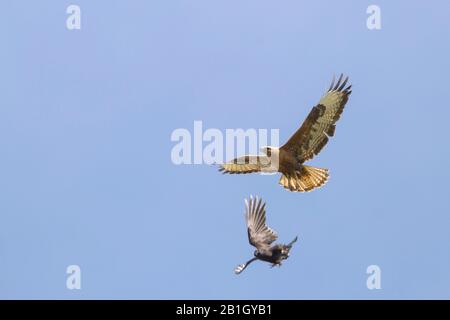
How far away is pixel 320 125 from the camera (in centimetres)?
1956

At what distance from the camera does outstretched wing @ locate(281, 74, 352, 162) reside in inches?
767

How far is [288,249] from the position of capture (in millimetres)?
17875

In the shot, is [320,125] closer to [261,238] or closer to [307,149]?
[307,149]

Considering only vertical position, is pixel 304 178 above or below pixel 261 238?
above

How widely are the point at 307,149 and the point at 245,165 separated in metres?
1.32

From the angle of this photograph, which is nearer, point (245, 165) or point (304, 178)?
point (304, 178)

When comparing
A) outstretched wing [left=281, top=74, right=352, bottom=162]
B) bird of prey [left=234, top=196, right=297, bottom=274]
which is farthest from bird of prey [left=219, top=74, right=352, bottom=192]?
bird of prey [left=234, top=196, right=297, bottom=274]

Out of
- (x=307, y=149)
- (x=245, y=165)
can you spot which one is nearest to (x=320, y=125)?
(x=307, y=149)
